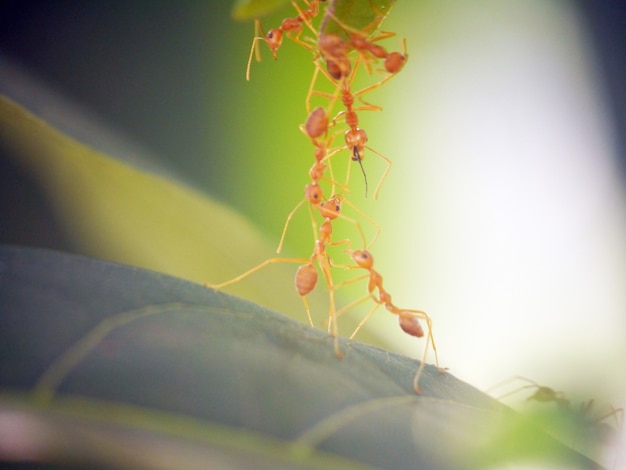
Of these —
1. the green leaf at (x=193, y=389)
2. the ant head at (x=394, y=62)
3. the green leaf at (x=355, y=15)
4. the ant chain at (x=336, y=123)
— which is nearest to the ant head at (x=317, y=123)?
the ant chain at (x=336, y=123)

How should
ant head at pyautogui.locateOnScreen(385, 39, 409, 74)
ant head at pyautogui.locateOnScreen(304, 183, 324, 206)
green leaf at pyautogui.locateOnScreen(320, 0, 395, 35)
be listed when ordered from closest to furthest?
green leaf at pyautogui.locateOnScreen(320, 0, 395, 35) → ant head at pyautogui.locateOnScreen(385, 39, 409, 74) → ant head at pyautogui.locateOnScreen(304, 183, 324, 206)

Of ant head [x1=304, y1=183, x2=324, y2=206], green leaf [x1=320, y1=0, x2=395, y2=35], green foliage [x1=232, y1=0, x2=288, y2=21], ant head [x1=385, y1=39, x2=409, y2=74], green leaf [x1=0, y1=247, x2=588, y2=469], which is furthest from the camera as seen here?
ant head [x1=304, y1=183, x2=324, y2=206]

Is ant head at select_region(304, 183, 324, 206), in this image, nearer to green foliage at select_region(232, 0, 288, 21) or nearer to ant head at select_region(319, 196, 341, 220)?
ant head at select_region(319, 196, 341, 220)

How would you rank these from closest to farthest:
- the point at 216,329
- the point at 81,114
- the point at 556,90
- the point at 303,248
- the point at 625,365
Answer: the point at 216,329 → the point at 625,365 → the point at 81,114 → the point at 303,248 → the point at 556,90

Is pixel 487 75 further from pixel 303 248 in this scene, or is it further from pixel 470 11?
pixel 303 248

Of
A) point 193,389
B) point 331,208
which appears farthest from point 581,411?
point 331,208

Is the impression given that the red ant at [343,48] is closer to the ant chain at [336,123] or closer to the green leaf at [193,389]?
the ant chain at [336,123]

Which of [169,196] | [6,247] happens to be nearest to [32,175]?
[169,196]

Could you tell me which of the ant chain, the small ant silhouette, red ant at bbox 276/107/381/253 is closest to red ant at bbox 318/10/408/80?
the ant chain
